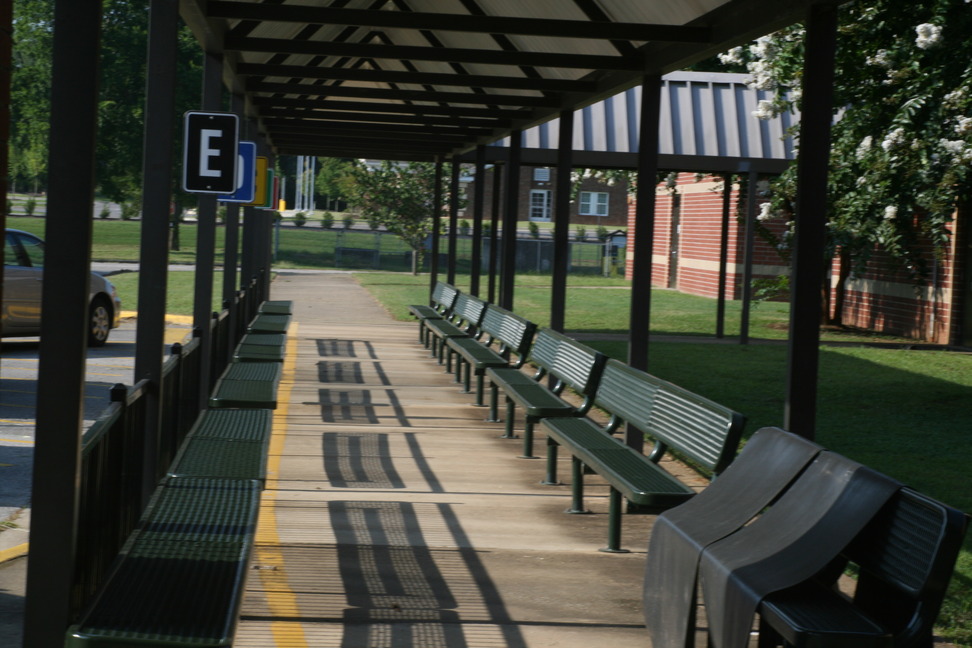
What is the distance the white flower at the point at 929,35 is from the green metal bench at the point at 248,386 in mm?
6725

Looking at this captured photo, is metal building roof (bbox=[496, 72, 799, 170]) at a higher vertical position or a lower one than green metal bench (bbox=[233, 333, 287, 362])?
higher

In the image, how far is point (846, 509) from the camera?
14.6 ft

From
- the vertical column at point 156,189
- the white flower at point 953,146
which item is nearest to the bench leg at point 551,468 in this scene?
the vertical column at point 156,189

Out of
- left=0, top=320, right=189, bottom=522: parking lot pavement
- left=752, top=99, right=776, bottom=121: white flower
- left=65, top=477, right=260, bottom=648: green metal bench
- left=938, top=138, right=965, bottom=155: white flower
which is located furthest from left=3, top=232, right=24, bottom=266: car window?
left=938, top=138, right=965, bottom=155: white flower

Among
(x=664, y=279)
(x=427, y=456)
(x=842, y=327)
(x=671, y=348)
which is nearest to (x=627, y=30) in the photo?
(x=427, y=456)

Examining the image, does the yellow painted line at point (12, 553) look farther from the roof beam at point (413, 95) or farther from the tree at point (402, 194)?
the tree at point (402, 194)

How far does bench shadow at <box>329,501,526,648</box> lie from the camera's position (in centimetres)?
565

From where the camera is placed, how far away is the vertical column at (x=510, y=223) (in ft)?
48.8

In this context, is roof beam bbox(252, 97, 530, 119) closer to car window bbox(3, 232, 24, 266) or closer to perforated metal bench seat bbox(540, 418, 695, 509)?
car window bbox(3, 232, 24, 266)

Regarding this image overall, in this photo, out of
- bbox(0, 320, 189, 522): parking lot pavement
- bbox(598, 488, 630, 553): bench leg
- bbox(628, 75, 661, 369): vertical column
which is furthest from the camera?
bbox(628, 75, 661, 369): vertical column

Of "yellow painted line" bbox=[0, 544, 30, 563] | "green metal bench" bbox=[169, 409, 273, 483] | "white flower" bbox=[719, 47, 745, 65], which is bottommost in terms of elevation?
"yellow painted line" bbox=[0, 544, 30, 563]

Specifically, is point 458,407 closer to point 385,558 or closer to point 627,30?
point 627,30

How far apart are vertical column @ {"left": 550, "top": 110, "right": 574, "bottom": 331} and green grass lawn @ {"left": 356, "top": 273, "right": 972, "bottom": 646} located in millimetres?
2277

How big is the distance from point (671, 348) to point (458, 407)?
855 cm
